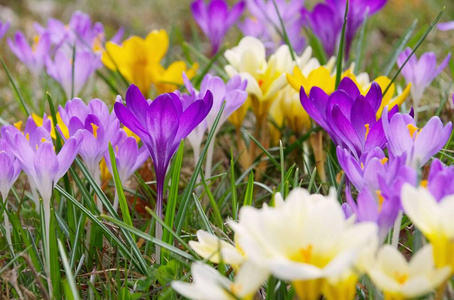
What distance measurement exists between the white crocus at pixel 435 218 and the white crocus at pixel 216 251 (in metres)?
0.23

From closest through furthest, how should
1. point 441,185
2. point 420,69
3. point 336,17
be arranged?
point 441,185
point 420,69
point 336,17

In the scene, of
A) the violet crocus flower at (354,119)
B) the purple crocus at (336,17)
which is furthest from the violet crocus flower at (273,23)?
the violet crocus flower at (354,119)

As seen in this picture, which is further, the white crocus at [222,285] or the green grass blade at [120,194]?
the green grass blade at [120,194]

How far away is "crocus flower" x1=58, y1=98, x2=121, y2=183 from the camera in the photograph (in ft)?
3.74

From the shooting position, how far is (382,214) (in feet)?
2.76

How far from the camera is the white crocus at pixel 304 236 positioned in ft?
2.31

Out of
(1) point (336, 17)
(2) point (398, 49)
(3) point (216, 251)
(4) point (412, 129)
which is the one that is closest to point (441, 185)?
(4) point (412, 129)

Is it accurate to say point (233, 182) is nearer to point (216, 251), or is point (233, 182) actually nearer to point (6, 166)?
point (216, 251)

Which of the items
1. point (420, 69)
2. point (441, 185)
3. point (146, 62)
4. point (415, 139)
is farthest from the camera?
point (146, 62)

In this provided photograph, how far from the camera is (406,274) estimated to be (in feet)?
2.42

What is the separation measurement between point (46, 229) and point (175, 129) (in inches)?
10.9

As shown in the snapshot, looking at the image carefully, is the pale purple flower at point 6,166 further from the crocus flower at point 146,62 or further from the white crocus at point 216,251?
the crocus flower at point 146,62

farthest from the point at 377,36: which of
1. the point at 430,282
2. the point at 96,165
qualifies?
the point at 430,282

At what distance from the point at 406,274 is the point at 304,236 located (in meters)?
0.13
